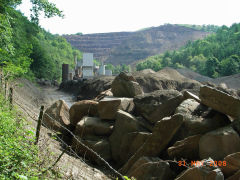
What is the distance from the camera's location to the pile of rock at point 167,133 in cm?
586

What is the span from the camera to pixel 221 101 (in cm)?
684

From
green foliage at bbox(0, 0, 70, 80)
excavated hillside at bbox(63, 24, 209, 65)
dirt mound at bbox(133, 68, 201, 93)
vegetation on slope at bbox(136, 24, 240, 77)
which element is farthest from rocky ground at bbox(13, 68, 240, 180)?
excavated hillside at bbox(63, 24, 209, 65)

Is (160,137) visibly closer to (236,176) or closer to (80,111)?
(236,176)

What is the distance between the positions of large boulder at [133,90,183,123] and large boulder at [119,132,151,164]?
803 mm

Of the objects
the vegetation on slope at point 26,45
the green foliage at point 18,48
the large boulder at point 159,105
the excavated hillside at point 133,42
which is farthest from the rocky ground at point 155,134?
the excavated hillside at point 133,42

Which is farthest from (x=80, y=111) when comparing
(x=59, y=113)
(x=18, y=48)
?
(x=18, y=48)

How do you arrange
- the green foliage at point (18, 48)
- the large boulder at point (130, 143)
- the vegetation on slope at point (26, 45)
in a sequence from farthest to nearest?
the vegetation on slope at point (26, 45) < the green foliage at point (18, 48) < the large boulder at point (130, 143)

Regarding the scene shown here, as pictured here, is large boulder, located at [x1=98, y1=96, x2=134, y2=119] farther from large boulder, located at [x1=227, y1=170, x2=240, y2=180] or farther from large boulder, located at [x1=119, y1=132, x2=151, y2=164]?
large boulder, located at [x1=227, y1=170, x2=240, y2=180]

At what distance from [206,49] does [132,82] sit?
73607 mm

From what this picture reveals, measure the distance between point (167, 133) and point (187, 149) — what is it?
658 millimetres

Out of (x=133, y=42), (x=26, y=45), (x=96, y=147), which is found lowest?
(x=96, y=147)

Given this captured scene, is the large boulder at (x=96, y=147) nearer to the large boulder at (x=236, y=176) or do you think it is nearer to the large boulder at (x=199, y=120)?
the large boulder at (x=199, y=120)

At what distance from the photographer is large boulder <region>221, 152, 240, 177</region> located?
503 cm

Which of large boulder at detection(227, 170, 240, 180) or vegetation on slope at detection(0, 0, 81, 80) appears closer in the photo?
large boulder at detection(227, 170, 240, 180)
